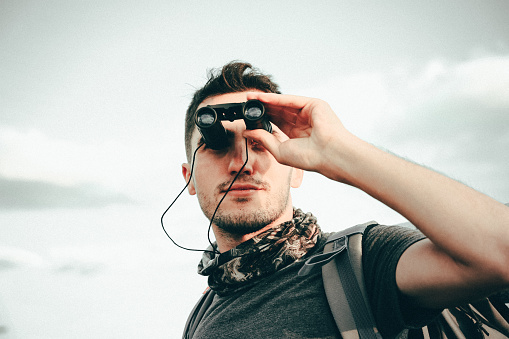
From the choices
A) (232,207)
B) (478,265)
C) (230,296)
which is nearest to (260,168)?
(232,207)

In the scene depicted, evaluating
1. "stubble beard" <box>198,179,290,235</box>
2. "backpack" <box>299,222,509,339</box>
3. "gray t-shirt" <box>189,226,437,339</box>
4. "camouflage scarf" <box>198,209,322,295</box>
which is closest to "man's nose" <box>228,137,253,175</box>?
"stubble beard" <box>198,179,290,235</box>

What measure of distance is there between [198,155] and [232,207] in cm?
53

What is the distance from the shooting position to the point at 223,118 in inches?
82.0

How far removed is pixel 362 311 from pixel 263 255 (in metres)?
0.70

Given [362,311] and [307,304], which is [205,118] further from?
[362,311]

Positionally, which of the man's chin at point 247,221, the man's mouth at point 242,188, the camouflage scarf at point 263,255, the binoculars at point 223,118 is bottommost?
the camouflage scarf at point 263,255

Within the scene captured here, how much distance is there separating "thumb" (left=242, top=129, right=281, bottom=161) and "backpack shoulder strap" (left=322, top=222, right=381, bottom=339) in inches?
21.6

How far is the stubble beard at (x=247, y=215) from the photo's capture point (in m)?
2.02

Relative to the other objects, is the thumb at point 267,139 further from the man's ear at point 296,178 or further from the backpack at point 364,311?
the man's ear at point 296,178

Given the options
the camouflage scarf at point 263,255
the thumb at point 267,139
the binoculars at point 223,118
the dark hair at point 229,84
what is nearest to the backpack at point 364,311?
the camouflage scarf at point 263,255

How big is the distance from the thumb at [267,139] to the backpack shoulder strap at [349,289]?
1.80ft

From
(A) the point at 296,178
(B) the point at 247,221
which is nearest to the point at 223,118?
(B) the point at 247,221

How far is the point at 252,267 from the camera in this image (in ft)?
5.95

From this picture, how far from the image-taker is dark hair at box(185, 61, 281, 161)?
2.66 m
